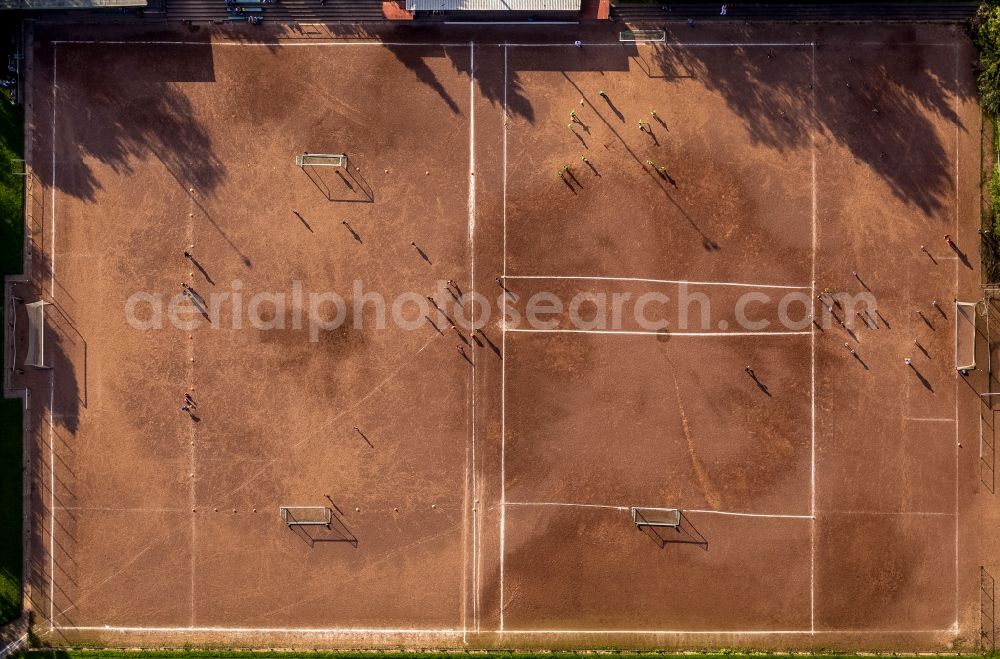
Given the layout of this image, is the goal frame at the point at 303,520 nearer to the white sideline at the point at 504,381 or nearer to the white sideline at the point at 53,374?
the white sideline at the point at 504,381

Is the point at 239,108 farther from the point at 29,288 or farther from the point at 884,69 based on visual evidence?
the point at 884,69

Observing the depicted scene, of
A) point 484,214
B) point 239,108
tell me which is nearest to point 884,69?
point 484,214

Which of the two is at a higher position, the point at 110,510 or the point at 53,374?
the point at 53,374

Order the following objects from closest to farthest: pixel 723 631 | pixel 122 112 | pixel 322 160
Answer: pixel 723 631
pixel 322 160
pixel 122 112

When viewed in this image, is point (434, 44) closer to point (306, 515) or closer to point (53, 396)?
point (306, 515)

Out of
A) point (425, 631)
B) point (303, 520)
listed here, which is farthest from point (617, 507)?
point (303, 520)

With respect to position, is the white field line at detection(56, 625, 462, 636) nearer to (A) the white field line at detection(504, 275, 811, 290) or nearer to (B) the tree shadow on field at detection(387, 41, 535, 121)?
(A) the white field line at detection(504, 275, 811, 290)
